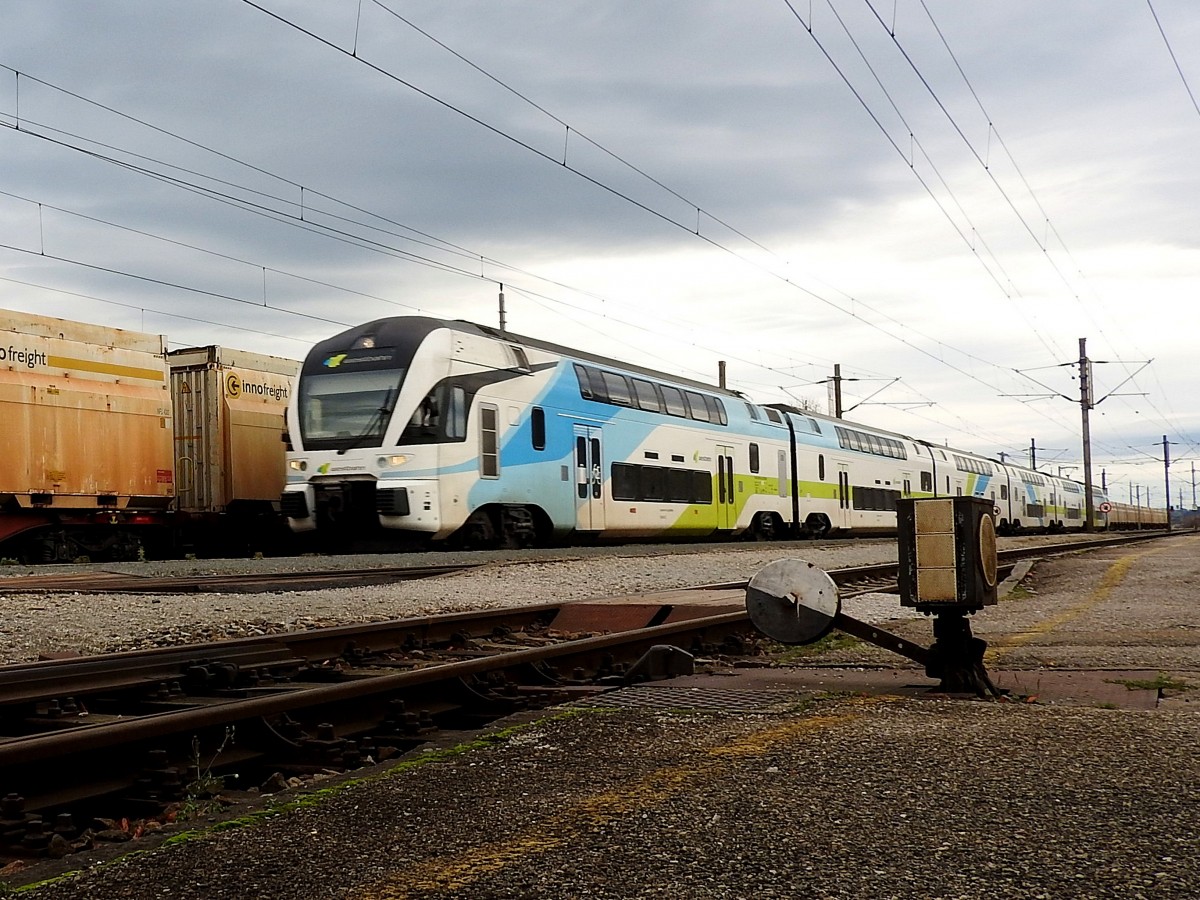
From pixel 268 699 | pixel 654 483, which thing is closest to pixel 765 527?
pixel 654 483

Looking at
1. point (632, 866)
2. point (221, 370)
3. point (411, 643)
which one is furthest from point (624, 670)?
point (221, 370)

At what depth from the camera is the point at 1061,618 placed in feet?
30.5

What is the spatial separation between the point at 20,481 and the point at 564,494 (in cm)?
802

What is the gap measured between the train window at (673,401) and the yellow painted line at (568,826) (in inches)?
717

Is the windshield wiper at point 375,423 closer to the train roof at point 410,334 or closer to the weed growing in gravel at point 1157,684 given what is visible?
the train roof at point 410,334

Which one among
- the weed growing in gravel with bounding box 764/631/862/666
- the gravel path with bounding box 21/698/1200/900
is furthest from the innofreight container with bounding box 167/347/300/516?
the gravel path with bounding box 21/698/1200/900

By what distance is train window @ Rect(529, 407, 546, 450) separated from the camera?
18062 mm

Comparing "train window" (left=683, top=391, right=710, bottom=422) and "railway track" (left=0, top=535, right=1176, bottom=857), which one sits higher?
"train window" (left=683, top=391, right=710, bottom=422)

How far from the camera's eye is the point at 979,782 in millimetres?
3254

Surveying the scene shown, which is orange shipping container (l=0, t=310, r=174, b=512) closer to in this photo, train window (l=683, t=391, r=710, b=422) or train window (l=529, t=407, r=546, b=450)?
train window (l=529, t=407, r=546, b=450)

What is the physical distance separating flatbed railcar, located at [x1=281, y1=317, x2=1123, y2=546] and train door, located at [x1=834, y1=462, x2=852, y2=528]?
4.53 m

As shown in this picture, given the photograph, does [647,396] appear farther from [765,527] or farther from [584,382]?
[765,527]

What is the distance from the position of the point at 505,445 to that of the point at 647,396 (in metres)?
4.88

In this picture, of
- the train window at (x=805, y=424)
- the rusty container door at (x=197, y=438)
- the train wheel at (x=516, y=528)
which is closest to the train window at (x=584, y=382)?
the train wheel at (x=516, y=528)
